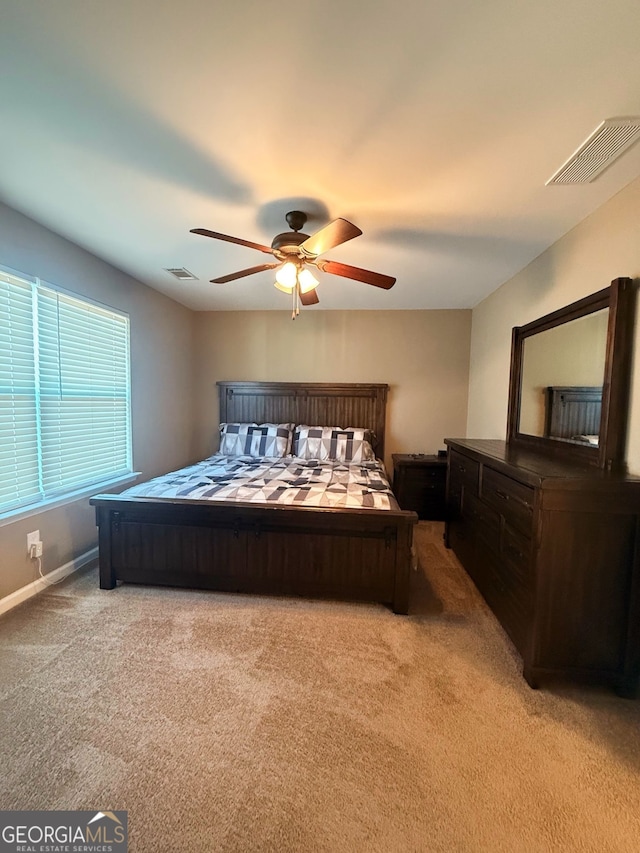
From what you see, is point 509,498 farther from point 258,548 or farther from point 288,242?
point 288,242

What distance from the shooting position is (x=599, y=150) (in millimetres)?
1508

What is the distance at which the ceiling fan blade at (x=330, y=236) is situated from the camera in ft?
5.53

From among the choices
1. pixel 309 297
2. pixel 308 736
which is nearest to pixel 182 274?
pixel 309 297

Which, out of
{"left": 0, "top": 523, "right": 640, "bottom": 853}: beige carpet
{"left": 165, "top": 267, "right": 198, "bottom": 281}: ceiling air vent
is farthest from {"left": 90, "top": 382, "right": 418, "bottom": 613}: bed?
{"left": 165, "top": 267, "right": 198, "bottom": 281}: ceiling air vent

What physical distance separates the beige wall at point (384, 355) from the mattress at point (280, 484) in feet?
3.36

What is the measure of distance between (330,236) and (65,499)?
2562 millimetres

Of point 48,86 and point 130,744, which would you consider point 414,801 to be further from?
point 48,86

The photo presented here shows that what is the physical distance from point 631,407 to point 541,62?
150cm

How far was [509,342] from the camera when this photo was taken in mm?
3070

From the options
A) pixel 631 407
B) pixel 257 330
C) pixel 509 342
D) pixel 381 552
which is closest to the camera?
pixel 631 407

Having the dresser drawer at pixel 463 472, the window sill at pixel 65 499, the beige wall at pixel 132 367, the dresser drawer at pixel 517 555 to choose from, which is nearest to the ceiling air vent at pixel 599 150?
the dresser drawer at pixel 463 472

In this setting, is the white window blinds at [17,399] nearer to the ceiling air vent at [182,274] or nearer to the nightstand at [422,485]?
the ceiling air vent at [182,274]

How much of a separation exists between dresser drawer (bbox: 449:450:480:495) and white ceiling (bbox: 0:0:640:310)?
159 centimetres

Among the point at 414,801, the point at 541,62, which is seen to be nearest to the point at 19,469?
the point at 414,801
